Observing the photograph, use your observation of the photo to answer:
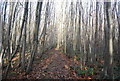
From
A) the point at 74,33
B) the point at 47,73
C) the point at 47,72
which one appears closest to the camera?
the point at 47,73

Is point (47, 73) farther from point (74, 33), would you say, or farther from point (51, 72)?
point (74, 33)

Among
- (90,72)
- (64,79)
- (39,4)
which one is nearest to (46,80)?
(64,79)

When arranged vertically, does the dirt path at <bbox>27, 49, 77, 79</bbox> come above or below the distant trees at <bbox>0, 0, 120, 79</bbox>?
below

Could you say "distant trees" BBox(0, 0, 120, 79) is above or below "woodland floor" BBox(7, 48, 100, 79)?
above

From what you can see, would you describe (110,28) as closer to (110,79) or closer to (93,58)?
(110,79)

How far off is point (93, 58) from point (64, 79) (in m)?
5.02

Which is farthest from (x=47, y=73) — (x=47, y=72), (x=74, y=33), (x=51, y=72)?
(x=74, y=33)

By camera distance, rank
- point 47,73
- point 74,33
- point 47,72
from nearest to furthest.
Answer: point 47,73, point 47,72, point 74,33

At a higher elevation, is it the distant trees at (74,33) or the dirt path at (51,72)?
the distant trees at (74,33)

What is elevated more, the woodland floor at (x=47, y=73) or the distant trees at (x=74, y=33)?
the distant trees at (x=74, y=33)

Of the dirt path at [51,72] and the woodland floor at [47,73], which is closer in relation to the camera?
the woodland floor at [47,73]

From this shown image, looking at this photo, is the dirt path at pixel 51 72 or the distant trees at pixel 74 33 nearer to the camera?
the distant trees at pixel 74 33

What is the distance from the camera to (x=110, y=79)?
497cm

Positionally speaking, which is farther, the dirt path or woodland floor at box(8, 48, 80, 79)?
the dirt path
